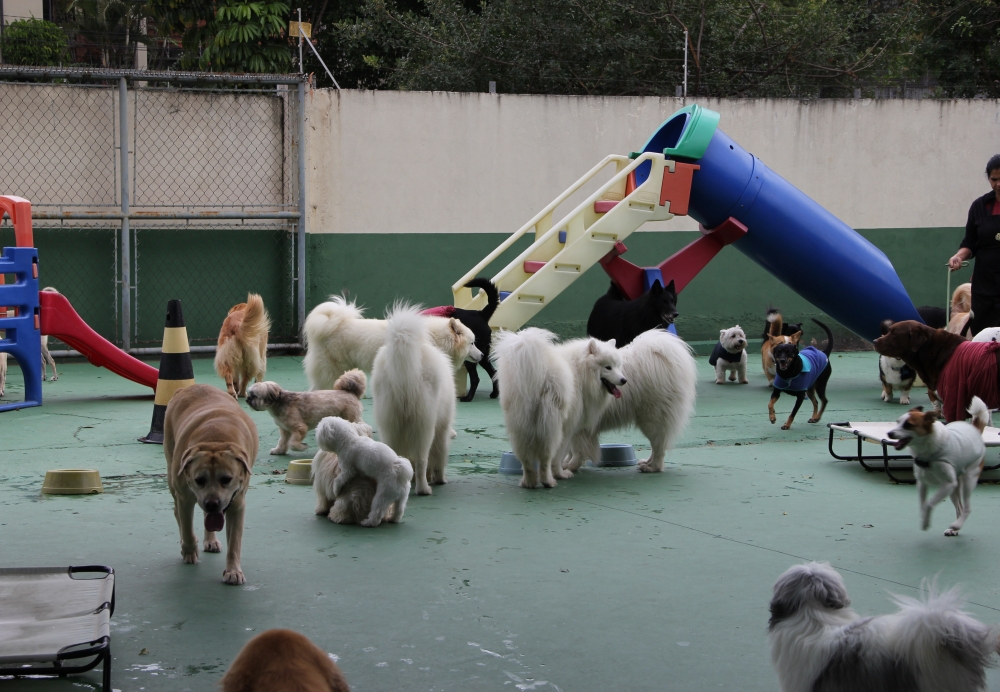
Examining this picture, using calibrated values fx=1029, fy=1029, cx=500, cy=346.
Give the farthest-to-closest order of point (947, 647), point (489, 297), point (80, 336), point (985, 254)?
point (489, 297)
point (80, 336)
point (985, 254)
point (947, 647)

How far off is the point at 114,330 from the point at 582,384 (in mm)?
7402

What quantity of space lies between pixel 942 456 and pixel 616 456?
2435 mm

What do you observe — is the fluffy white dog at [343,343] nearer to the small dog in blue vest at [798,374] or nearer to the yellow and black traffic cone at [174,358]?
the yellow and black traffic cone at [174,358]

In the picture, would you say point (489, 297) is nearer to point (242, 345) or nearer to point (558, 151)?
point (242, 345)

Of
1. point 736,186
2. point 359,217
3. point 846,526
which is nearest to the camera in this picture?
point 846,526

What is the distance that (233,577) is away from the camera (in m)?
4.04

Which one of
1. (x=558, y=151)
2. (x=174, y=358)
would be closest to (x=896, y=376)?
(x=558, y=151)

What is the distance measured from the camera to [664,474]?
6414mm

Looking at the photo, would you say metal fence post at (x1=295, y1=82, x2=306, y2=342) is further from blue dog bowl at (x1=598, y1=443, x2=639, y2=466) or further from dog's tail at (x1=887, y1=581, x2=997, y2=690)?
dog's tail at (x1=887, y1=581, x2=997, y2=690)

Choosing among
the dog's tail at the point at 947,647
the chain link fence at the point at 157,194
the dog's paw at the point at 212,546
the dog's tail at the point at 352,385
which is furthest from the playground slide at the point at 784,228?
the dog's tail at the point at 947,647

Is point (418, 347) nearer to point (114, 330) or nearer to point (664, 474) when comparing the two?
point (664, 474)

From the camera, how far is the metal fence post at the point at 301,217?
38.3 feet

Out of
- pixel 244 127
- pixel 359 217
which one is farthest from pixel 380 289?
pixel 244 127

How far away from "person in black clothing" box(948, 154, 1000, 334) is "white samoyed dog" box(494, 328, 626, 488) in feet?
9.38
